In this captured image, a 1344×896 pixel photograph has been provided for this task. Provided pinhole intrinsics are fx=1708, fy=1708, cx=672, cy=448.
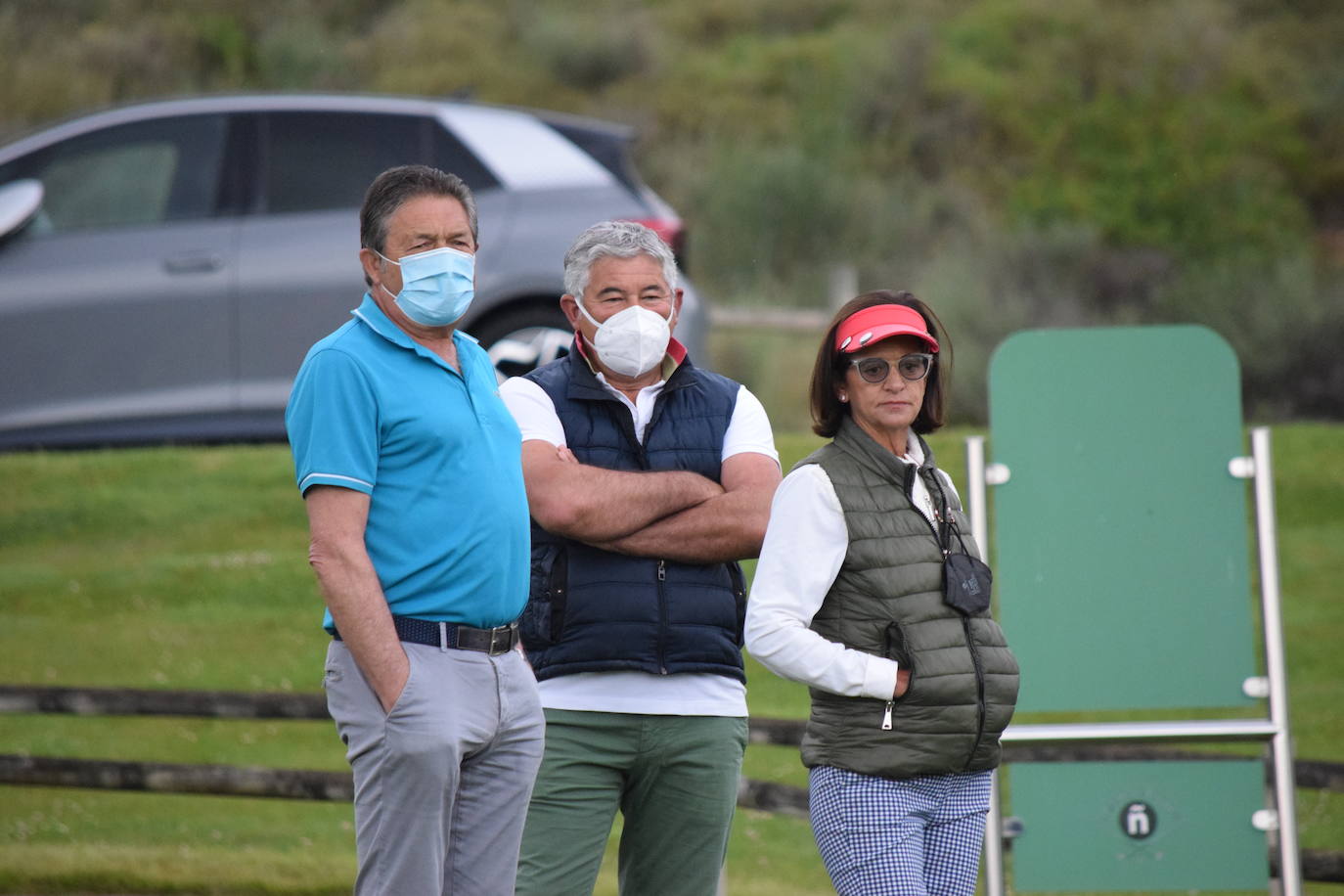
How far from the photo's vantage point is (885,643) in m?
3.22

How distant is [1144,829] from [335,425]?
9.26ft

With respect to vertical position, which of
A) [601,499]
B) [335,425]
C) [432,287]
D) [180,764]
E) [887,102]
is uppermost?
[887,102]

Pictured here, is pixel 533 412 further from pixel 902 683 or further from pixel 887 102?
pixel 887 102

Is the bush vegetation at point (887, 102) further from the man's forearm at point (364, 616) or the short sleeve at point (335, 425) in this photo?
the man's forearm at point (364, 616)

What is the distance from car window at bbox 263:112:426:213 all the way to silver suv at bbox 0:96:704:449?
0.01 meters

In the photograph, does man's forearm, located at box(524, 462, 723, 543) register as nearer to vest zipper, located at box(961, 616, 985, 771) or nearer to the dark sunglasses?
the dark sunglasses

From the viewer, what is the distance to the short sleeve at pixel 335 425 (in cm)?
296

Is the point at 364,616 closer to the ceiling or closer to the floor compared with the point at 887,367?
closer to the floor

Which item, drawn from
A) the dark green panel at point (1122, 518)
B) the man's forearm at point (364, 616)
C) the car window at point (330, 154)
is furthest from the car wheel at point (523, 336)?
the man's forearm at point (364, 616)

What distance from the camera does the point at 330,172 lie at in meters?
9.07

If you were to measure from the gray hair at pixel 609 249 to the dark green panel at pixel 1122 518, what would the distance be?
137 centimetres

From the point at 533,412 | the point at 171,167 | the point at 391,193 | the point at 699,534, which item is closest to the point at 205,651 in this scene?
the point at 171,167

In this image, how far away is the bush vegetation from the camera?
91.7 feet

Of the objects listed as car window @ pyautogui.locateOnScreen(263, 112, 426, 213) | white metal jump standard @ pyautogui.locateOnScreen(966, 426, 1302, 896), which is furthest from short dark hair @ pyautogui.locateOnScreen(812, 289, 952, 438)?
car window @ pyautogui.locateOnScreen(263, 112, 426, 213)
